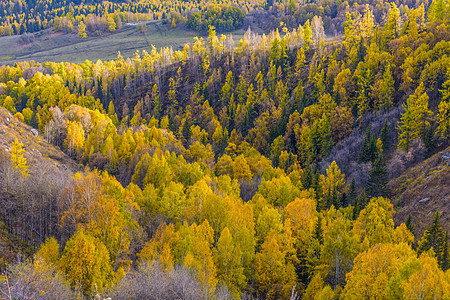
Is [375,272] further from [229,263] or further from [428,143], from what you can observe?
[428,143]

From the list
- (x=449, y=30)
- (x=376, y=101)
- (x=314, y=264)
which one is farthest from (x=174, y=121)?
(x=314, y=264)

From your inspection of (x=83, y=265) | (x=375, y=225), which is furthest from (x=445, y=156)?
(x=83, y=265)

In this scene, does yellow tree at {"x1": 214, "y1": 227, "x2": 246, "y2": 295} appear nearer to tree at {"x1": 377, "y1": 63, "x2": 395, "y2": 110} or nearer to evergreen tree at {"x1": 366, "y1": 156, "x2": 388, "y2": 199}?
evergreen tree at {"x1": 366, "y1": 156, "x2": 388, "y2": 199}

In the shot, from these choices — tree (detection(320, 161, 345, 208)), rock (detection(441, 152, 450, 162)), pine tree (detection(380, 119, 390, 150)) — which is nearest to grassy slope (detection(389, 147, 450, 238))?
rock (detection(441, 152, 450, 162))

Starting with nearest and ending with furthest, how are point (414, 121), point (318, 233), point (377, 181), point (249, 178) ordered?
point (318, 233) < point (377, 181) < point (414, 121) < point (249, 178)

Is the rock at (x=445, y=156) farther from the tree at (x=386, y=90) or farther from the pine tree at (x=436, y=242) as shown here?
the tree at (x=386, y=90)

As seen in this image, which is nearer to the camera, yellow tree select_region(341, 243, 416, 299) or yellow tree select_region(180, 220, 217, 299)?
yellow tree select_region(341, 243, 416, 299)
